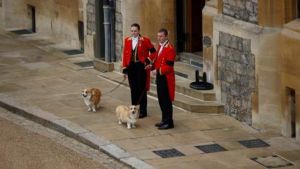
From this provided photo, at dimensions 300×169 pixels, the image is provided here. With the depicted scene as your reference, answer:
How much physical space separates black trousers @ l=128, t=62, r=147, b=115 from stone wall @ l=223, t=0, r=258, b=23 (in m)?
1.86

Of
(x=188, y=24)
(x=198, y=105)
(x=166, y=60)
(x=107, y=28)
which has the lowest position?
(x=198, y=105)

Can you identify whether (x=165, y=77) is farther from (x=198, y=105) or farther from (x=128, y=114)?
(x=198, y=105)

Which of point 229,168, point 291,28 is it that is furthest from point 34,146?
point 291,28

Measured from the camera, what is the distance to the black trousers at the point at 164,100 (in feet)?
64.0

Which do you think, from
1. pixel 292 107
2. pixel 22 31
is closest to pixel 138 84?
pixel 292 107

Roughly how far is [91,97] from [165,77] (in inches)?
75.0

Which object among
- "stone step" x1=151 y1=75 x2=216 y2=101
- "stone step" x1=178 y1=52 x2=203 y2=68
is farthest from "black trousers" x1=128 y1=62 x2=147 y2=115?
"stone step" x1=178 y1=52 x2=203 y2=68

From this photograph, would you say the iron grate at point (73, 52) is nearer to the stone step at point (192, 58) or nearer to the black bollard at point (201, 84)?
the stone step at point (192, 58)

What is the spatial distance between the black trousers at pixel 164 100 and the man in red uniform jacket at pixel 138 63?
679mm

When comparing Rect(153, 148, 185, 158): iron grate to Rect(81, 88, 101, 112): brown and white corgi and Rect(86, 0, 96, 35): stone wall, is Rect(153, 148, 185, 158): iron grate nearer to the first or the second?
Rect(81, 88, 101, 112): brown and white corgi

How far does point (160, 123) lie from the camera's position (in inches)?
781

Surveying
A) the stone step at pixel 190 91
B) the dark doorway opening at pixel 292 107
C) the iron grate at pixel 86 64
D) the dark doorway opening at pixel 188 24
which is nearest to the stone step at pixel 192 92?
the stone step at pixel 190 91

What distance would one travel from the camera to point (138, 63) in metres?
20.2

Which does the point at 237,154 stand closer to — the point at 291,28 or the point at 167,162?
the point at 167,162
